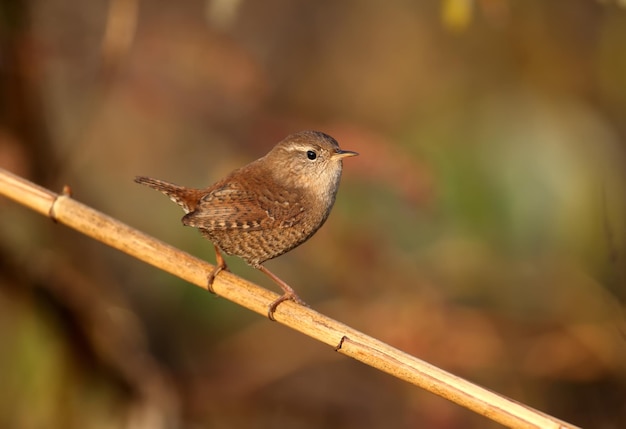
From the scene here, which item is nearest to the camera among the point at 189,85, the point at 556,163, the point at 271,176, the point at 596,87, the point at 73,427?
the point at 271,176

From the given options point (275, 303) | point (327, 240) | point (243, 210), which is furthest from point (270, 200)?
point (327, 240)

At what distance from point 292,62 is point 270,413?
2434 millimetres

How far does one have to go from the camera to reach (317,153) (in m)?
3.25

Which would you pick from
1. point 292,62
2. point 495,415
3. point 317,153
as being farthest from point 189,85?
point 495,415

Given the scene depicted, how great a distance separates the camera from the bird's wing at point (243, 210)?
9.71ft

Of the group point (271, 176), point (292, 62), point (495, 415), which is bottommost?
point (495, 415)

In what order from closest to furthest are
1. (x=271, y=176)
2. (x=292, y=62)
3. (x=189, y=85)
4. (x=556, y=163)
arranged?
(x=271, y=176), (x=556, y=163), (x=189, y=85), (x=292, y=62)

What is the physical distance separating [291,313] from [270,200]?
0.63m

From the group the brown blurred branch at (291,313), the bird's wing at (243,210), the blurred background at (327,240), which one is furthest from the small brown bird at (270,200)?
the blurred background at (327,240)

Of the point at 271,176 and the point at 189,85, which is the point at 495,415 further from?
the point at 189,85

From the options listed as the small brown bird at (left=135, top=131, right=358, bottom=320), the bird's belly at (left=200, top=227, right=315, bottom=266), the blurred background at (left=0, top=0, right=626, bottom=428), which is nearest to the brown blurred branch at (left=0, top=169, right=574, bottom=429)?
the small brown bird at (left=135, top=131, right=358, bottom=320)

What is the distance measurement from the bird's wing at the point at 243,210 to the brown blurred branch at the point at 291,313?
22cm

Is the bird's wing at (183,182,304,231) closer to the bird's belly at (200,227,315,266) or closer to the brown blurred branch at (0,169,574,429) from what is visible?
the bird's belly at (200,227,315,266)

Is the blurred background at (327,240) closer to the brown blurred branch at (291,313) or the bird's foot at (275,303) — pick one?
the brown blurred branch at (291,313)
